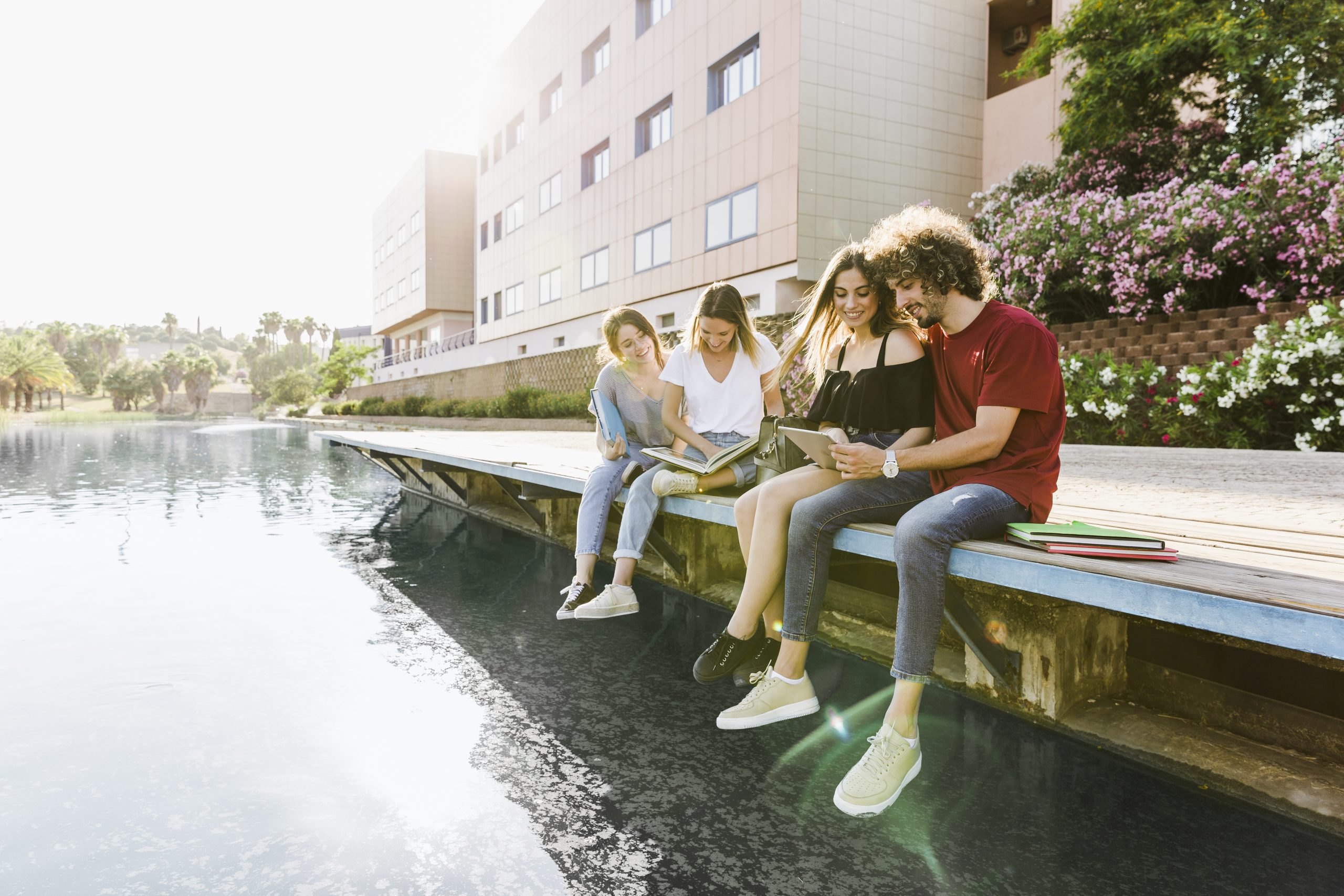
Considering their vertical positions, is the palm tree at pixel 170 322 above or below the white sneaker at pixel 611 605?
above

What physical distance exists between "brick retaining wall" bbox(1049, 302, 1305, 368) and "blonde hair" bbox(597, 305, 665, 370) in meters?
6.20

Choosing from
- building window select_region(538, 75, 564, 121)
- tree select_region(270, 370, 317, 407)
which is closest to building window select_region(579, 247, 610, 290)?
building window select_region(538, 75, 564, 121)

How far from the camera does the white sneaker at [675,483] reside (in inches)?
163

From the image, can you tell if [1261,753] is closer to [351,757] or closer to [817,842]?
[817,842]

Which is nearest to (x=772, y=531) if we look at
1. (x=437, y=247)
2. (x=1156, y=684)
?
(x=1156, y=684)

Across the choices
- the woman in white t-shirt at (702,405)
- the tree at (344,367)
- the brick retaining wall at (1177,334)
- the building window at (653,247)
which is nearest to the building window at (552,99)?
the building window at (653,247)

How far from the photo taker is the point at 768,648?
11.7 ft

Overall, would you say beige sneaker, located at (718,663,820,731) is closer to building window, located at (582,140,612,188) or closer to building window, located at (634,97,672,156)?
building window, located at (634,97,672,156)

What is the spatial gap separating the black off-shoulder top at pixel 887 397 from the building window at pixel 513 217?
96.3ft

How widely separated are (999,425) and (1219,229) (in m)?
9.44

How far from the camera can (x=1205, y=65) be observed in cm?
1255

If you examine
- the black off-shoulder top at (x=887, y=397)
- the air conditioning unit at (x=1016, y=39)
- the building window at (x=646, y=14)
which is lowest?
the black off-shoulder top at (x=887, y=397)

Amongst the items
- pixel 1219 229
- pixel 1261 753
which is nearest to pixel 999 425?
pixel 1261 753

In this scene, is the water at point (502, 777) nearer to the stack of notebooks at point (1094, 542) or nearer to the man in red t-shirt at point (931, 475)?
the man in red t-shirt at point (931, 475)
